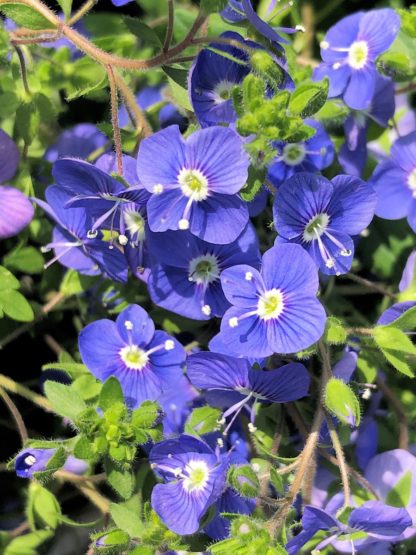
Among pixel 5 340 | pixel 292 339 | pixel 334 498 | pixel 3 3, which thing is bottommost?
pixel 334 498

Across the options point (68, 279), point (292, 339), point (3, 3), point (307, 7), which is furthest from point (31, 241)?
point (307, 7)

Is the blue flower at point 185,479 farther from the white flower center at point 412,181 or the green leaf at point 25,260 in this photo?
the white flower center at point 412,181

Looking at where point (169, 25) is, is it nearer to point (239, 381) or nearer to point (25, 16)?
point (25, 16)

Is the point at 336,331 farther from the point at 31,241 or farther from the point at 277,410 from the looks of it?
the point at 31,241

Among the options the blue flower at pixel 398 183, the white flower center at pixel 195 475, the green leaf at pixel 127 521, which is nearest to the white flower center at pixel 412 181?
the blue flower at pixel 398 183

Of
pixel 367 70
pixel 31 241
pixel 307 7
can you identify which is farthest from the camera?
pixel 307 7

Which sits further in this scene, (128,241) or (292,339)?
(128,241)

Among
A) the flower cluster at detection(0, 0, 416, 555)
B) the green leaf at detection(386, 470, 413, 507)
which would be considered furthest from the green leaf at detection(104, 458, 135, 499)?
the green leaf at detection(386, 470, 413, 507)
